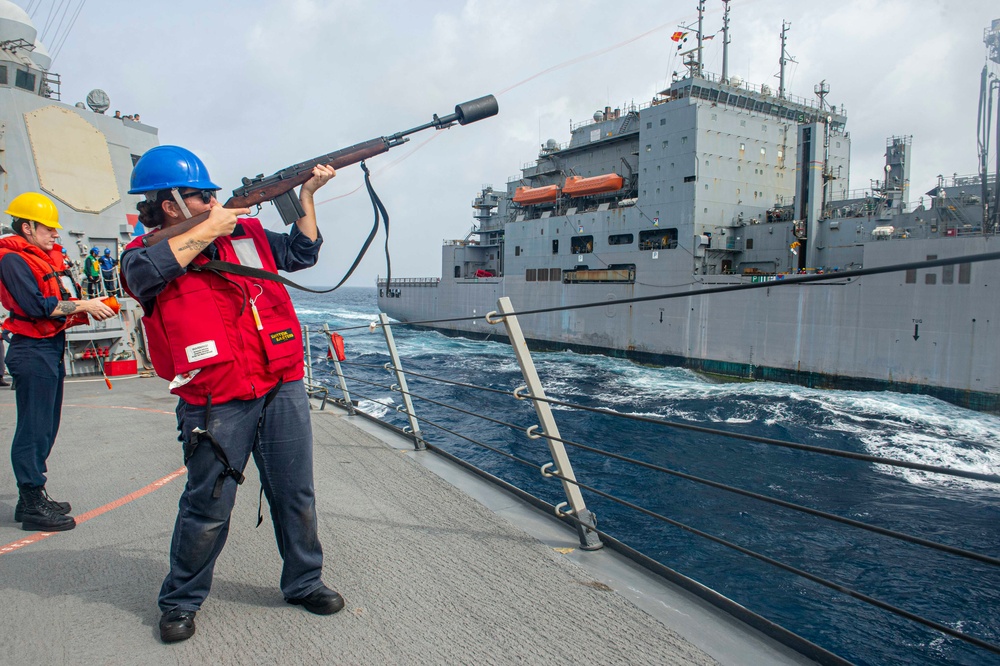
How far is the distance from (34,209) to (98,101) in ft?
43.1

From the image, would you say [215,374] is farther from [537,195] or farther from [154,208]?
[537,195]

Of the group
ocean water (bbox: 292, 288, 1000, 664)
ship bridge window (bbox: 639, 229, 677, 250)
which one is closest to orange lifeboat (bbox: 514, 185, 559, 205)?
ship bridge window (bbox: 639, 229, 677, 250)

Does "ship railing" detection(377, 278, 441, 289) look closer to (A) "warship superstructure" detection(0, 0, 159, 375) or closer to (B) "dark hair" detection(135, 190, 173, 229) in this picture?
(A) "warship superstructure" detection(0, 0, 159, 375)

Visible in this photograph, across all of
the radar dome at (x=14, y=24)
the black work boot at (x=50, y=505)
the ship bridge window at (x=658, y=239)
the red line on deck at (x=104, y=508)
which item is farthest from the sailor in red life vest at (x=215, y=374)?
the ship bridge window at (x=658, y=239)

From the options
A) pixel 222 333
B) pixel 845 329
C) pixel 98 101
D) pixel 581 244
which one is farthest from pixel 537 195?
pixel 222 333

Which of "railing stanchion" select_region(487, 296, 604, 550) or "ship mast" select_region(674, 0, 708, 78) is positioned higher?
"ship mast" select_region(674, 0, 708, 78)

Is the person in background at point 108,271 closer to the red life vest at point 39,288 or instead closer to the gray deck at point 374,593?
the gray deck at point 374,593

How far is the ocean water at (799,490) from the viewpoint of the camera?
467 centimetres

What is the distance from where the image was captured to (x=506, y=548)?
2506 mm

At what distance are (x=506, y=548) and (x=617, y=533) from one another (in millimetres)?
3968

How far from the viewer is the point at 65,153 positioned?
38.7ft

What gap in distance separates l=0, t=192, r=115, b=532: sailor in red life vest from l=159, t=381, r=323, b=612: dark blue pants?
4.53 feet

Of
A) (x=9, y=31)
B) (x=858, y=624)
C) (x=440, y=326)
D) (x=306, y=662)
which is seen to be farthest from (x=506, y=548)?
(x=440, y=326)

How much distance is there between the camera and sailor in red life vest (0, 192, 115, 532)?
272cm
